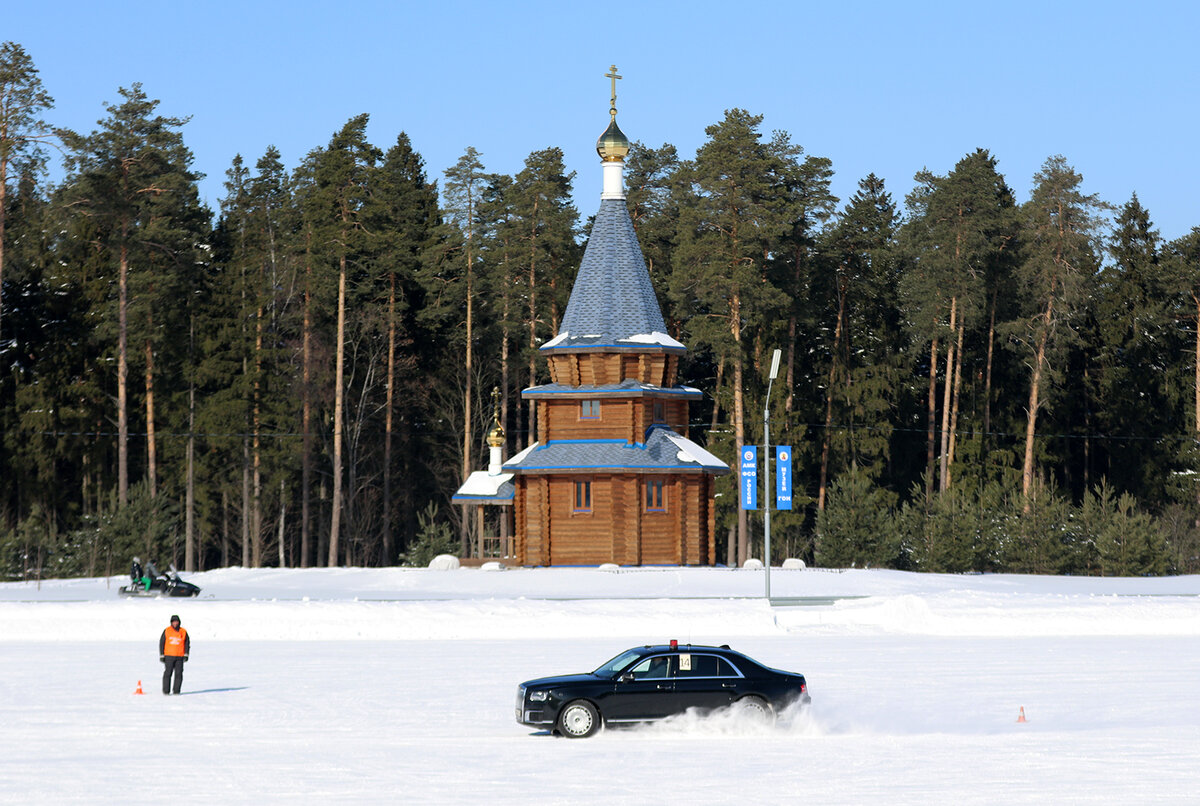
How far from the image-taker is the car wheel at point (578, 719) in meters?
19.4

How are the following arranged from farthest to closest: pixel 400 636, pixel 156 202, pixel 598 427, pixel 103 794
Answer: pixel 156 202
pixel 598 427
pixel 400 636
pixel 103 794

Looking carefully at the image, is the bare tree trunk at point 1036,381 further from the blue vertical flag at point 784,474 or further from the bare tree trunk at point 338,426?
the bare tree trunk at point 338,426

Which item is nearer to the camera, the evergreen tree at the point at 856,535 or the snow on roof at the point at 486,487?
the snow on roof at the point at 486,487

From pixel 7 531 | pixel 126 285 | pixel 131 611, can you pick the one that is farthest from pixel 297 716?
pixel 126 285

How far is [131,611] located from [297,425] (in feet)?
120

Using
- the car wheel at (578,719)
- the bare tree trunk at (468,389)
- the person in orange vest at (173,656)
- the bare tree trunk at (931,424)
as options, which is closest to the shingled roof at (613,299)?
the bare tree trunk at (468,389)

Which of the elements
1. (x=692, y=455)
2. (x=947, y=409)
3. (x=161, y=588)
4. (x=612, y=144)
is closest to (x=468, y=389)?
(x=612, y=144)

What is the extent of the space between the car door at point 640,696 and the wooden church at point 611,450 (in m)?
32.7

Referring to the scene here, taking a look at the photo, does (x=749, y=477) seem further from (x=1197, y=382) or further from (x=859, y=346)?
(x=1197, y=382)

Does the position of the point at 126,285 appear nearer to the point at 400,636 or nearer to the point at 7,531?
the point at 7,531

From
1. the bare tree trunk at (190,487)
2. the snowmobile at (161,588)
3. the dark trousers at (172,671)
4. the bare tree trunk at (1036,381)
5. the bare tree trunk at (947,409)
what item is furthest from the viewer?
the bare tree trunk at (947,409)

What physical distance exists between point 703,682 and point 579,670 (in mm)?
6433

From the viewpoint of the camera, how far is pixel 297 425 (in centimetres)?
7331

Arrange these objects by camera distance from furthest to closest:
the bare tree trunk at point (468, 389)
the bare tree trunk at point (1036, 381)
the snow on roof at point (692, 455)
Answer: the bare tree trunk at point (468, 389) → the bare tree trunk at point (1036, 381) → the snow on roof at point (692, 455)
